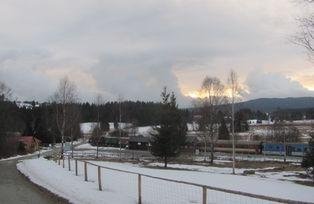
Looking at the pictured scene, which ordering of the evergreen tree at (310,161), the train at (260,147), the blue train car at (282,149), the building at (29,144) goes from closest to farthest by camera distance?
the evergreen tree at (310,161) → the blue train car at (282,149) → the train at (260,147) → the building at (29,144)

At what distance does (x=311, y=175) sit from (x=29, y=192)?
31.9 metres

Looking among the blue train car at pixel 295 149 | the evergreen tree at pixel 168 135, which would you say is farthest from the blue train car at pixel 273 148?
the evergreen tree at pixel 168 135

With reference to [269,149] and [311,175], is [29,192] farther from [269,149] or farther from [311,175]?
[269,149]

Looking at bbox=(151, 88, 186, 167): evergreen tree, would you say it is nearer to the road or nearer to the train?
the road

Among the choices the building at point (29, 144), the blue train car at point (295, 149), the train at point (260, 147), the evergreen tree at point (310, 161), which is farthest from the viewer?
the building at point (29, 144)

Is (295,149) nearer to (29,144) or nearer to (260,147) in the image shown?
(260,147)

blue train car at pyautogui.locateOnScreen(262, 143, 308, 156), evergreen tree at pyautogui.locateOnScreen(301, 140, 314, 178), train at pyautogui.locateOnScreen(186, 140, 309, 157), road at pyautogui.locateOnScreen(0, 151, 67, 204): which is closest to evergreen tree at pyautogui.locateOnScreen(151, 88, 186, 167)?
evergreen tree at pyautogui.locateOnScreen(301, 140, 314, 178)

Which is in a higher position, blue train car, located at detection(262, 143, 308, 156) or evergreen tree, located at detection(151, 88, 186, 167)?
evergreen tree, located at detection(151, 88, 186, 167)

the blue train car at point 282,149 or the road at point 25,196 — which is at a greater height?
the road at point 25,196

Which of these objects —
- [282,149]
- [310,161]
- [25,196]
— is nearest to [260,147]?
[282,149]

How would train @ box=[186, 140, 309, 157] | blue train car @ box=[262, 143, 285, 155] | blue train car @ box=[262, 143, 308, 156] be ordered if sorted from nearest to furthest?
1. blue train car @ box=[262, 143, 308, 156]
2. train @ box=[186, 140, 309, 157]
3. blue train car @ box=[262, 143, 285, 155]

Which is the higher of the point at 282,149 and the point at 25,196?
the point at 25,196

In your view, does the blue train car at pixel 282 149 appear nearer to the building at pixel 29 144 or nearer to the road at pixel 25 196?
the building at pixel 29 144

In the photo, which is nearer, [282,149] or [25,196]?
[25,196]
